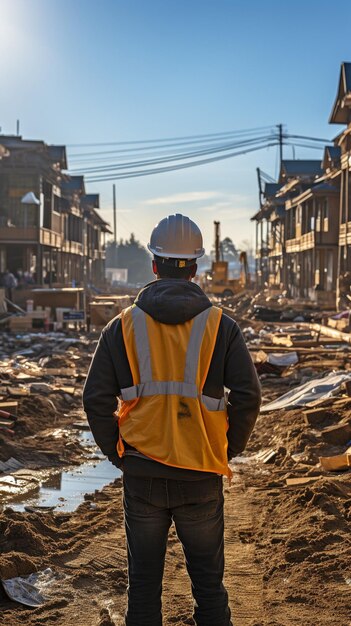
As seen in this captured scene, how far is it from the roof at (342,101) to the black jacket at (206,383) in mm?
32101

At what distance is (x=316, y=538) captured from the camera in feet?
20.4

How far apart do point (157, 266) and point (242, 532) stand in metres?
3.61

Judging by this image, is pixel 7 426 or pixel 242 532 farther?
pixel 7 426

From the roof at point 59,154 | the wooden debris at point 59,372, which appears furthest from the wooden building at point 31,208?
the wooden debris at point 59,372

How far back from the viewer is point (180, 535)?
377cm

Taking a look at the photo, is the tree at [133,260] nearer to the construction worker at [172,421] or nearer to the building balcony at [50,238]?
the building balcony at [50,238]

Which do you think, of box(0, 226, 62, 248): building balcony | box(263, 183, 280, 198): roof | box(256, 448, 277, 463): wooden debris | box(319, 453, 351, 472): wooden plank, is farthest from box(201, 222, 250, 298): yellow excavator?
box(319, 453, 351, 472): wooden plank

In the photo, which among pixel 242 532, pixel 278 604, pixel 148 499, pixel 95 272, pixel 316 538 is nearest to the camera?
pixel 148 499

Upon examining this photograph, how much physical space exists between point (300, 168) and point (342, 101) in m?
21.5

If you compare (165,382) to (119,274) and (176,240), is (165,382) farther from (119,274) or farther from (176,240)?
(119,274)

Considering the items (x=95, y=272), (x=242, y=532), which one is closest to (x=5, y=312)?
(x=242, y=532)

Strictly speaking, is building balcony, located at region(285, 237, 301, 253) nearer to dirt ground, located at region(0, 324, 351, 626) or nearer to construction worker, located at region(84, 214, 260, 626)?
dirt ground, located at region(0, 324, 351, 626)

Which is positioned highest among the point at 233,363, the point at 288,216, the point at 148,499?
the point at 288,216

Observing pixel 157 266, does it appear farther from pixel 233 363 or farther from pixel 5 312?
pixel 5 312
